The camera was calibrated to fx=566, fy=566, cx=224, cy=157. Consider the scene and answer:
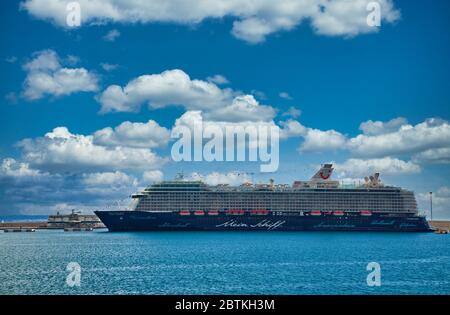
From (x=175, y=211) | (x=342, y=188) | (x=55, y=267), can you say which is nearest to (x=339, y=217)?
(x=342, y=188)

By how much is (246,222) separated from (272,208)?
613 centimetres

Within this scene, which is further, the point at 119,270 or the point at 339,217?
the point at 339,217

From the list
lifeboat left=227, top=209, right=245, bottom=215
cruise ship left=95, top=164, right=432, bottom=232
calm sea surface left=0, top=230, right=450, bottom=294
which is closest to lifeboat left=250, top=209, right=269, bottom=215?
cruise ship left=95, top=164, right=432, bottom=232

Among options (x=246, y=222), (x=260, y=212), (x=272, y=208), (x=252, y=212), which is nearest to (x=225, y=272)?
(x=246, y=222)

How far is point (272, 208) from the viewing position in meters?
94.1

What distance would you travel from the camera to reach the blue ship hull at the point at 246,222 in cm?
8881

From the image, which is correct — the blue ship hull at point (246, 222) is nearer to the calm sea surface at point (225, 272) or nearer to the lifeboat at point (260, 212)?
the lifeboat at point (260, 212)

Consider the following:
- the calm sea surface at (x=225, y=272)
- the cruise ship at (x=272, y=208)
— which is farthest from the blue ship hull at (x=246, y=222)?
the calm sea surface at (x=225, y=272)

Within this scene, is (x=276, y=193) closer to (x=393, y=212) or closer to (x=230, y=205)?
(x=230, y=205)

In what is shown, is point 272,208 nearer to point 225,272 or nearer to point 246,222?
point 246,222

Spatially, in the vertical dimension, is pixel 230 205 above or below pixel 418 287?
above

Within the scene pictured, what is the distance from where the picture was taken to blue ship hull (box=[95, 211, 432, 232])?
8881 centimetres

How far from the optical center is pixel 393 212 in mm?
94688

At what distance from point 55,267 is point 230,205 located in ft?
185
